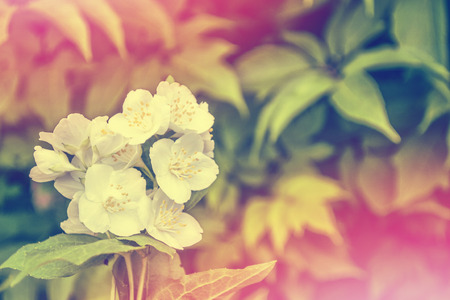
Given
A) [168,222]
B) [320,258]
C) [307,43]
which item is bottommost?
[320,258]

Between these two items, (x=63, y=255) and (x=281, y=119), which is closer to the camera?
(x=63, y=255)

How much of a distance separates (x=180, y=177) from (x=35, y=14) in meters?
0.31

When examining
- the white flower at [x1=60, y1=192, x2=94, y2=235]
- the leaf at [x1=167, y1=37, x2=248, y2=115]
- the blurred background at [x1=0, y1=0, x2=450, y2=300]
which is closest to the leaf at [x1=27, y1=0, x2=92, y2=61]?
the blurred background at [x1=0, y1=0, x2=450, y2=300]

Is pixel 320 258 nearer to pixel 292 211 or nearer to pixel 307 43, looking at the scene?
pixel 292 211

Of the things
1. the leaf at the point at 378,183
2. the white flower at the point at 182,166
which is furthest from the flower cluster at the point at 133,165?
the leaf at the point at 378,183

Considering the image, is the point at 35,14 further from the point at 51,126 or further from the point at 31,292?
the point at 31,292

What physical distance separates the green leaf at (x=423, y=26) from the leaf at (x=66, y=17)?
401mm

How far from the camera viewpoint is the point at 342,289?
645 millimetres

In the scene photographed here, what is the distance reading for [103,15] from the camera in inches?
25.7

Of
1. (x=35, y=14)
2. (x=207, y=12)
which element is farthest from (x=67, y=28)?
(x=207, y=12)

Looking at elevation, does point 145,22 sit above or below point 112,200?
above

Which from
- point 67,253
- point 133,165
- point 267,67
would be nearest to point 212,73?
point 267,67

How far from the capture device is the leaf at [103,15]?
651 mm

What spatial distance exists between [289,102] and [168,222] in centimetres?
23
